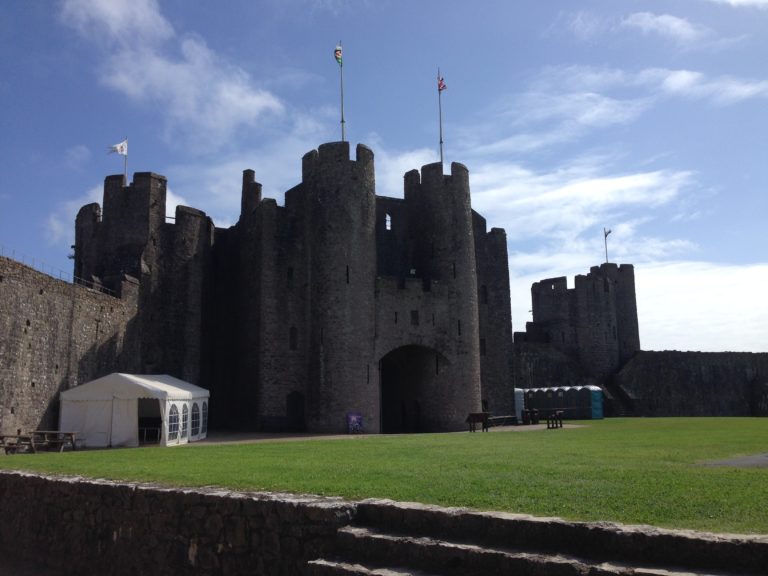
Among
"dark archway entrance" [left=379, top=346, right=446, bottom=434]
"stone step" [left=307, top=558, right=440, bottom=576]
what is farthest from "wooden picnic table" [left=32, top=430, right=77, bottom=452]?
"dark archway entrance" [left=379, top=346, right=446, bottom=434]

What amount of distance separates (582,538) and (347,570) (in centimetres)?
253

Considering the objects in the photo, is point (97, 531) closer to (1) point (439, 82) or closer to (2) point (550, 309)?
(1) point (439, 82)

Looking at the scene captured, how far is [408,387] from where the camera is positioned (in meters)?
39.8

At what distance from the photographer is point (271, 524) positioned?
29.4 ft

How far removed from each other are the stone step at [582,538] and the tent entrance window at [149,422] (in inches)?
780

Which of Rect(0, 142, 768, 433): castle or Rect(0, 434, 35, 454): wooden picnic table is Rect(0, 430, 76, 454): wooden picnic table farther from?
Rect(0, 142, 768, 433): castle

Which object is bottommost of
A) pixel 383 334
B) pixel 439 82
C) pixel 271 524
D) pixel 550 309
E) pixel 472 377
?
pixel 271 524

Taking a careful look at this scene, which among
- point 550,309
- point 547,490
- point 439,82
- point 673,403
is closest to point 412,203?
point 439,82

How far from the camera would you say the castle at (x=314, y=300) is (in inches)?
1406

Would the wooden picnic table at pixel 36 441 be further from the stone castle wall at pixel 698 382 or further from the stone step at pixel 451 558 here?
the stone castle wall at pixel 698 382

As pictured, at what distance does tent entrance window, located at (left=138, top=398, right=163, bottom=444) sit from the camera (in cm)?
2662

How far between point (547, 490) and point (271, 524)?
3759 mm

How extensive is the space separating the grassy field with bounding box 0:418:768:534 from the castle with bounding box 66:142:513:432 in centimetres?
1750

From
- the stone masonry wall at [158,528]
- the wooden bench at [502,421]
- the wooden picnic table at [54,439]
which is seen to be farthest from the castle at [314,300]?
the stone masonry wall at [158,528]
